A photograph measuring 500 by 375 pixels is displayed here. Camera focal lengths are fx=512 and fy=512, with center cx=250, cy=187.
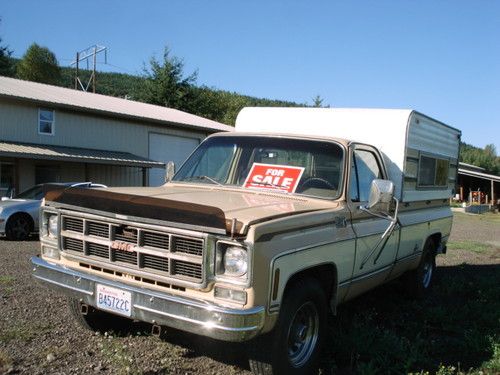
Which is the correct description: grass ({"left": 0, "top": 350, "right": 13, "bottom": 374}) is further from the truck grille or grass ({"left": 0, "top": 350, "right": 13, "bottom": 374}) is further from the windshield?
the windshield

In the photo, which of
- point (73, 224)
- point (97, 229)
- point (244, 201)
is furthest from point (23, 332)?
point (244, 201)

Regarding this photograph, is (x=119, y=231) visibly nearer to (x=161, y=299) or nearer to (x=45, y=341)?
(x=161, y=299)

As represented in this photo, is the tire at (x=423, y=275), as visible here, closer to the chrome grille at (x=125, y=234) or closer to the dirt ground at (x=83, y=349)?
the dirt ground at (x=83, y=349)

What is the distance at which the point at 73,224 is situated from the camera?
13.8ft

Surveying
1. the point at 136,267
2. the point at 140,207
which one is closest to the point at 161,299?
the point at 136,267

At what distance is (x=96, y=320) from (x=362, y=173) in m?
2.99

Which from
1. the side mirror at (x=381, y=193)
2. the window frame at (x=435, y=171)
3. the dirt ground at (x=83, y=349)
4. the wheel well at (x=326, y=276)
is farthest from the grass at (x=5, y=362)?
the window frame at (x=435, y=171)

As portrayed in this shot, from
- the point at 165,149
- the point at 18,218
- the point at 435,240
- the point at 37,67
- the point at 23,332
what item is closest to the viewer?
the point at 23,332

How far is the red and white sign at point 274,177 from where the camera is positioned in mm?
4809

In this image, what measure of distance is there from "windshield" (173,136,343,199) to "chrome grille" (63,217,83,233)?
1.41 meters

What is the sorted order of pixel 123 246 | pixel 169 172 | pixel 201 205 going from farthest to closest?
pixel 169 172 < pixel 123 246 < pixel 201 205

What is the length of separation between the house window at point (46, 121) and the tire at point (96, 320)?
18471mm

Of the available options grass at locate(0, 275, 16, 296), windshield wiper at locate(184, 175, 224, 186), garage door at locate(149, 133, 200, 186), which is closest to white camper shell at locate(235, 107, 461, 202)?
windshield wiper at locate(184, 175, 224, 186)

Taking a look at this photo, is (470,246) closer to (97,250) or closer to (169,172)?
(169,172)
